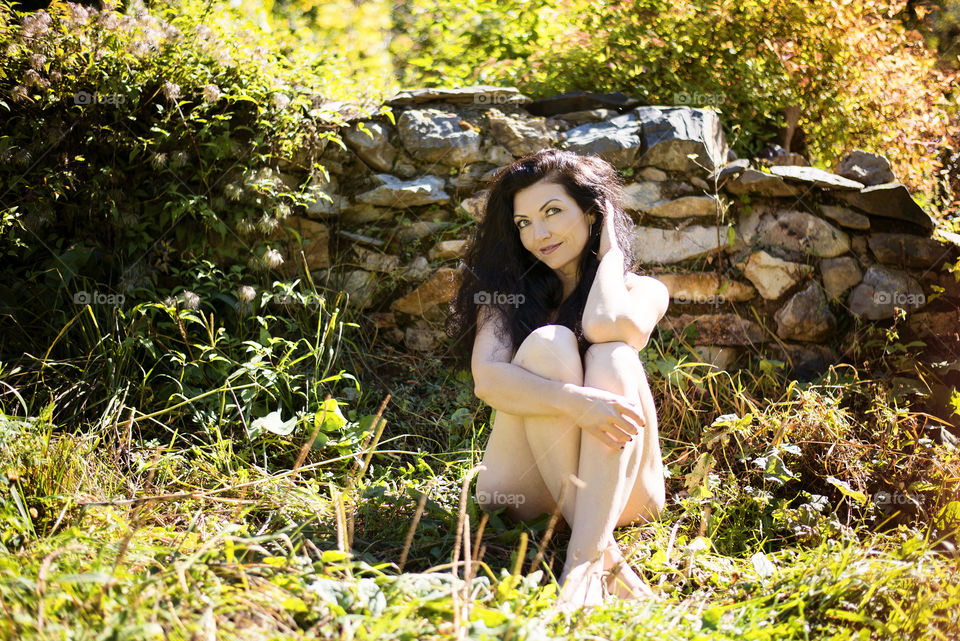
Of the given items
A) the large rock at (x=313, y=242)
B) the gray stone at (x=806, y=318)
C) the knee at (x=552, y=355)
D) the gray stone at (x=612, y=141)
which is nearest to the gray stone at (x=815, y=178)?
the gray stone at (x=806, y=318)

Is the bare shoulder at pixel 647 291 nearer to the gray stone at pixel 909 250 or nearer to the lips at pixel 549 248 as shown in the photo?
the lips at pixel 549 248

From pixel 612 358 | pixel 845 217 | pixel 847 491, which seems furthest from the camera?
pixel 845 217

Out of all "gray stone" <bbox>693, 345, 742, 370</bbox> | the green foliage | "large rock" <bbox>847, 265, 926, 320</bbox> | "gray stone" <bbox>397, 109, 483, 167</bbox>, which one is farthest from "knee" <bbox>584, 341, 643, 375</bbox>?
the green foliage

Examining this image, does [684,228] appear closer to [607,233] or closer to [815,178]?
[815,178]

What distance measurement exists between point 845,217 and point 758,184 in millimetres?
440

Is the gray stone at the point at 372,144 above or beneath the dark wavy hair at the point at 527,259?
above

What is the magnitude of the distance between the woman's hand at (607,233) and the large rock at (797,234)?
125 cm

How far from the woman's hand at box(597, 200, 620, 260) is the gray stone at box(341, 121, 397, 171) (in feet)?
4.54

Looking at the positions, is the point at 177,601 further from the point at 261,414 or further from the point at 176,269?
the point at 176,269

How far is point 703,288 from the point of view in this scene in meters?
3.38

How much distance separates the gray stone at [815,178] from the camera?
3346mm

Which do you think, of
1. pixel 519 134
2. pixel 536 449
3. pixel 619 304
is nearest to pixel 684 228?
pixel 519 134

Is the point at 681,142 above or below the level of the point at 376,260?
above

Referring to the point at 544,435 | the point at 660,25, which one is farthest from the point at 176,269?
the point at 660,25
